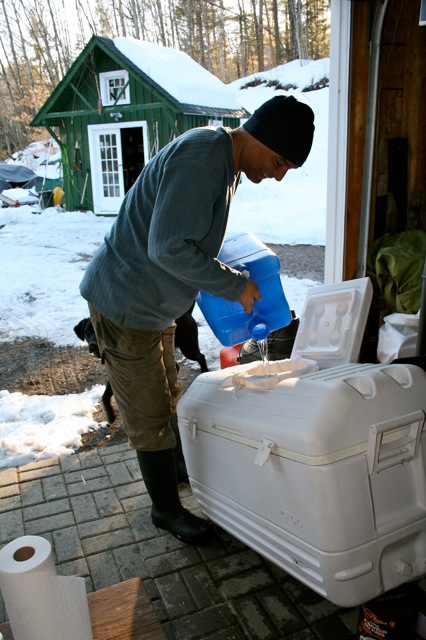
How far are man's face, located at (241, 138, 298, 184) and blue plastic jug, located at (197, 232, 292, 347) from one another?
1.89ft

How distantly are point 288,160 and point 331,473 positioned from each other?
3.49 feet

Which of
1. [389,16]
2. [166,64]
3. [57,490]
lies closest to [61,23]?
[166,64]

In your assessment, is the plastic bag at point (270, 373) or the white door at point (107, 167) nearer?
the plastic bag at point (270, 373)

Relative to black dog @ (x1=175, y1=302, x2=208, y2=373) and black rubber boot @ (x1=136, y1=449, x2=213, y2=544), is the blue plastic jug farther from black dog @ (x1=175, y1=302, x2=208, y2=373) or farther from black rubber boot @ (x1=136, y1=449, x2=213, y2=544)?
black dog @ (x1=175, y1=302, x2=208, y2=373)

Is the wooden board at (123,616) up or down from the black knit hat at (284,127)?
down

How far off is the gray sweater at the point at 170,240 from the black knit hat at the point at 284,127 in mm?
128

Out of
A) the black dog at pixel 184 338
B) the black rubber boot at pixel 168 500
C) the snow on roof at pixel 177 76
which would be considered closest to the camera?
the black rubber boot at pixel 168 500

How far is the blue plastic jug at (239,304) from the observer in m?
2.44

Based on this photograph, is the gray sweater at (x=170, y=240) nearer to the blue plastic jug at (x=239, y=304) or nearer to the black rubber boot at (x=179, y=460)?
the blue plastic jug at (x=239, y=304)

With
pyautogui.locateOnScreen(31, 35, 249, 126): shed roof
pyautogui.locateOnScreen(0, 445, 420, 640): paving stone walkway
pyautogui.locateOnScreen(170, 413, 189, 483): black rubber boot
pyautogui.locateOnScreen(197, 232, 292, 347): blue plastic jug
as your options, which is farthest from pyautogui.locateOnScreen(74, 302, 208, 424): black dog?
pyautogui.locateOnScreen(31, 35, 249, 126): shed roof

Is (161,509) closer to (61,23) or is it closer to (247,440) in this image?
(247,440)

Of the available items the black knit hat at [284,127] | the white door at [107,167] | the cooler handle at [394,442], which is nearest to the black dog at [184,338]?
the black knit hat at [284,127]

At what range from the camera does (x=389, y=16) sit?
10.8ft

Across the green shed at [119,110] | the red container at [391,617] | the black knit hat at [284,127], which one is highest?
the green shed at [119,110]
